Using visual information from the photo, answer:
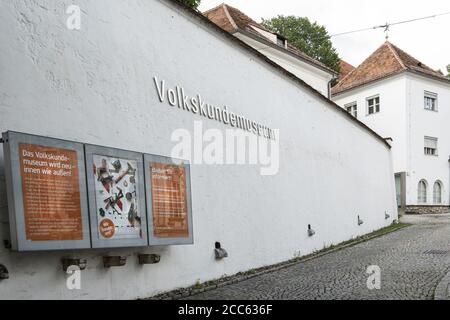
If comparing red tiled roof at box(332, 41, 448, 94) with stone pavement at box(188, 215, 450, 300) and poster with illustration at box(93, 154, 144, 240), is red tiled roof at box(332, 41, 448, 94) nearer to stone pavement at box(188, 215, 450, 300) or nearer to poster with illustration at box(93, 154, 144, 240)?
stone pavement at box(188, 215, 450, 300)

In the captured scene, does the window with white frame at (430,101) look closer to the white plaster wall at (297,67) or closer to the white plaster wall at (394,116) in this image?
the white plaster wall at (394,116)

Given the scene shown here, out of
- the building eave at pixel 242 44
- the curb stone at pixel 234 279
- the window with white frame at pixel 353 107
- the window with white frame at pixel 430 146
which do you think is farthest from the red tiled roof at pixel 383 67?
the curb stone at pixel 234 279

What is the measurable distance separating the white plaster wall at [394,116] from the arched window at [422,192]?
1.55 m

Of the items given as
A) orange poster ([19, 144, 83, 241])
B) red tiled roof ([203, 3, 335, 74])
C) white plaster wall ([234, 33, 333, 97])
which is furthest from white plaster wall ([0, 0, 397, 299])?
white plaster wall ([234, 33, 333, 97])

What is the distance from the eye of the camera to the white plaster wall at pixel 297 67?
2334 centimetres

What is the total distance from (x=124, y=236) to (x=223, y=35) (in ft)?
15.2

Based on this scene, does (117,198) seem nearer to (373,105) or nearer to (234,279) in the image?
(234,279)

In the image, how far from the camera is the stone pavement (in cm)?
695

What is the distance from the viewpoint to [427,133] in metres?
30.3

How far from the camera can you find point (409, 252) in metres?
11.5

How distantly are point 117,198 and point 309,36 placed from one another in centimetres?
3681

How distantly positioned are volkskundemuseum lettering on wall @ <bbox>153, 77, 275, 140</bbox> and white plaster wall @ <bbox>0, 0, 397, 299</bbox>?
0.13 m

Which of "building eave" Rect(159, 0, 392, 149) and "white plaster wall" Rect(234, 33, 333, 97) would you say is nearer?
"building eave" Rect(159, 0, 392, 149)
